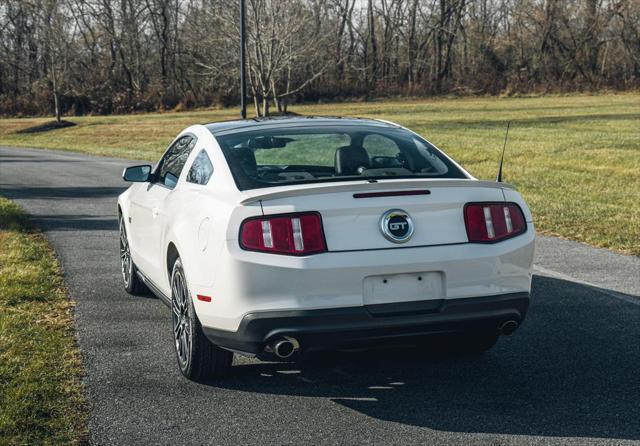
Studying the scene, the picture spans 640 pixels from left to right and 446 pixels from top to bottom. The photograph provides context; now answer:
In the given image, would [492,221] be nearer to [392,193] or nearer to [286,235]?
[392,193]

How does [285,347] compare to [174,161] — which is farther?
[174,161]

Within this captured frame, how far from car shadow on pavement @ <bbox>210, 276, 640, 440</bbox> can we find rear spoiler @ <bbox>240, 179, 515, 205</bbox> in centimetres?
115

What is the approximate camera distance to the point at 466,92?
5978cm

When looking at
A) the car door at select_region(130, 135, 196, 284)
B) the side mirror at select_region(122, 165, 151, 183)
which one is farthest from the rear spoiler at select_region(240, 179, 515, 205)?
the side mirror at select_region(122, 165, 151, 183)

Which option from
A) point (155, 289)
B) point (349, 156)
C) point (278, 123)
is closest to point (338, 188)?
point (349, 156)

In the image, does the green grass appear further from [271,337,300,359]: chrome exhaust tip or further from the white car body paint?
[271,337,300,359]: chrome exhaust tip

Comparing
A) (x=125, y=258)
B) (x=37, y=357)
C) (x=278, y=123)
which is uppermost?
(x=278, y=123)

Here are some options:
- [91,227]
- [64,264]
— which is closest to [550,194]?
[91,227]

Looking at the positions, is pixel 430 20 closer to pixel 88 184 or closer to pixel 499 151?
pixel 499 151

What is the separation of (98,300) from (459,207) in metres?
3.86

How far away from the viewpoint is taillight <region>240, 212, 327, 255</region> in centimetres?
468

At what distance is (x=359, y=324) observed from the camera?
15.3ft

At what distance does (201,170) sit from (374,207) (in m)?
1.50

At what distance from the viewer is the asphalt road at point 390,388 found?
14.8 ft
